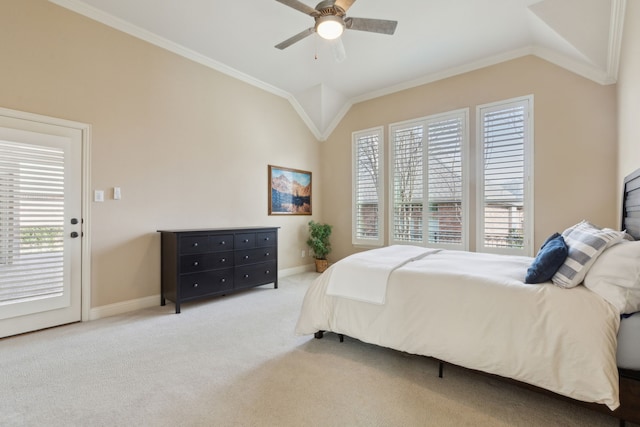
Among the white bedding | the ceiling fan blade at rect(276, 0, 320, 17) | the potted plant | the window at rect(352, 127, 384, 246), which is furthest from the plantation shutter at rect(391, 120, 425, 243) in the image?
the ceiling fan blade at rect(276, 0, 320, 17)

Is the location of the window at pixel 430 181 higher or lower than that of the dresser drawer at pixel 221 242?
higher

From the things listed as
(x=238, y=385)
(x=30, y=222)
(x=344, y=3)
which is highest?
(x=344, y=3)

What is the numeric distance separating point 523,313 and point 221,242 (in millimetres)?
3171

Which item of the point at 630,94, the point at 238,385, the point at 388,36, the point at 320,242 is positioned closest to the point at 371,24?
the point at 388,36

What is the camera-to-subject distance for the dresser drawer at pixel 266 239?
419cm

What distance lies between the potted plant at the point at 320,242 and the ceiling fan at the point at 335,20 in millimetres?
3371

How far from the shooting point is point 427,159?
15.1ft

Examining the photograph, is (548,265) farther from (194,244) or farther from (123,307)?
(123,307)

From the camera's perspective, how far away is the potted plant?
5379 millimetres

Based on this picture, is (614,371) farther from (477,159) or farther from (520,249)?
(477,159)

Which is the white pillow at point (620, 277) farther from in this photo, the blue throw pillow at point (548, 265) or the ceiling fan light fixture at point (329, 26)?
the ceiling fan light fixture at point (329, 26)

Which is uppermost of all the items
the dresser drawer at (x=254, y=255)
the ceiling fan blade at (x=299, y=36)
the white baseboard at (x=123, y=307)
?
the ceiling fan blade at (x=299, y=36)

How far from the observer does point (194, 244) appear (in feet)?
11.4

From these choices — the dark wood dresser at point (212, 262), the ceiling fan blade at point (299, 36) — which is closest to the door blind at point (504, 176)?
the ceiling fan blade at point (299, 36)
